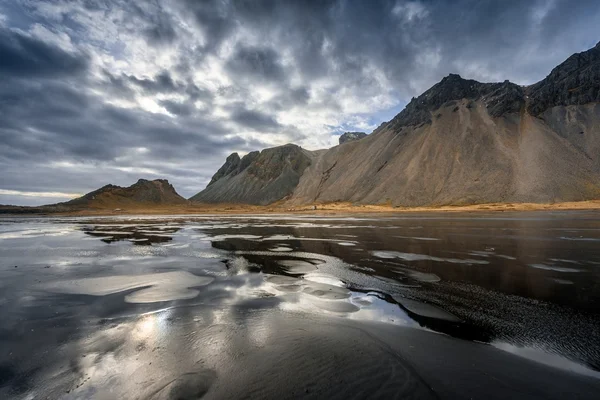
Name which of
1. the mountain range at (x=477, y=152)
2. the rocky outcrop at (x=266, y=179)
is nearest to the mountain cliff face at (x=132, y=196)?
the mountain range at (x=477, y=152)

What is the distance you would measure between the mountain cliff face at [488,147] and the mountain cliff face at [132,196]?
2520 inches

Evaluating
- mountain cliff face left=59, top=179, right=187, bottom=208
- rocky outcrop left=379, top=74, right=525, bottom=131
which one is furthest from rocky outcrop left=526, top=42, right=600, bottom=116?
mountain cliff face left=59, top=179, right=187, bottom=208

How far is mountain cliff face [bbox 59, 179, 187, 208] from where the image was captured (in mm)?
104000

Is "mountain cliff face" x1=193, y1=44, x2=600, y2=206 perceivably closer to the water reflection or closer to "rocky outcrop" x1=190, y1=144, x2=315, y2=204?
"rocky outcrop" x1=190, y1=144, x2=315, y2=204

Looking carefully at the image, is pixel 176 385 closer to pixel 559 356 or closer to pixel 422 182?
pixel 559 356

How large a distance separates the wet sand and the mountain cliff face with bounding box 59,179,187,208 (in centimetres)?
11061

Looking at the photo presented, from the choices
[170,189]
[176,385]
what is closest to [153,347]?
[176,385]

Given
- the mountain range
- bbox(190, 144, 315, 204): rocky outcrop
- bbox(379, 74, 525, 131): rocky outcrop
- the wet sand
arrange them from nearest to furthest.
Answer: the wet sand → the mountain range → bbox(379, 74, 525, 131): rocky outcrop → bbox(190, 144, 315, 204): rocky outcrop

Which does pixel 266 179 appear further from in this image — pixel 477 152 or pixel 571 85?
pixel 571 85

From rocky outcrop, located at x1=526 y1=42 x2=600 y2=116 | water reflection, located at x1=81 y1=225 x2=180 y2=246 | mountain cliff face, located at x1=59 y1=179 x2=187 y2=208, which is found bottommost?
water reflection, located at x1=81 y1=225 x2=180 y2=246

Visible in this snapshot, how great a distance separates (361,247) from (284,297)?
31.0 ft

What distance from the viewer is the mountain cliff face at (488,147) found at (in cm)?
6688

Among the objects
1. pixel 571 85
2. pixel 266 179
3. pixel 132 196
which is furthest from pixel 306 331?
pixel 266 179

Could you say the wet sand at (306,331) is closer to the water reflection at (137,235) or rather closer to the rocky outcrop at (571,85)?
the water reflection at (137,235)
